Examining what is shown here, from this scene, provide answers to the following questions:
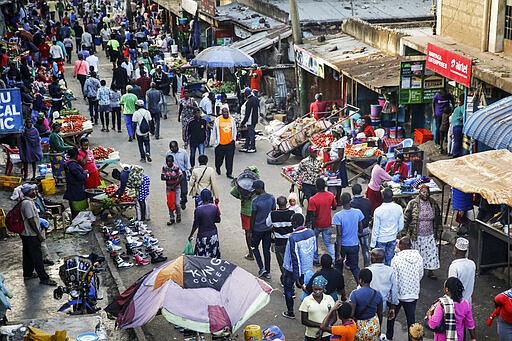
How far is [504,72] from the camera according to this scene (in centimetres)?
1705

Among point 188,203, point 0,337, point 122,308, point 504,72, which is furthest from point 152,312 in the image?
point 504,72

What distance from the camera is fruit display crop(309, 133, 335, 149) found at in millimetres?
19359

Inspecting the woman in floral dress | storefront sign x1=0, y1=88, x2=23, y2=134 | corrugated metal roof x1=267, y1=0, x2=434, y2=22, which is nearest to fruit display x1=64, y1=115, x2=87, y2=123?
storefront sign x1=0, y1=88, x2=23, y2=134

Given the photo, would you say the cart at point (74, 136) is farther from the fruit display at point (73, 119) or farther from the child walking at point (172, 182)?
the child walking at point (172, 182)

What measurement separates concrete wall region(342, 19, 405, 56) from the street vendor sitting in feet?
21.3

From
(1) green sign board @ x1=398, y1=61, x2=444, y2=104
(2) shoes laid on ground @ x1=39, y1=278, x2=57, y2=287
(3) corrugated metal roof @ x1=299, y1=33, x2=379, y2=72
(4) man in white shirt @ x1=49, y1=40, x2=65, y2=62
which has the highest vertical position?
(1) green sign board @ x1=398, y1=61, x2=444, y2=104

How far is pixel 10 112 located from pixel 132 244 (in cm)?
310

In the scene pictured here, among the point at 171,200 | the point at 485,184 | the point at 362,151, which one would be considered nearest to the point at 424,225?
the point at 485,184

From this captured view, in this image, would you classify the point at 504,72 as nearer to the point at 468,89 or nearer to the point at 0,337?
the point at 468,89

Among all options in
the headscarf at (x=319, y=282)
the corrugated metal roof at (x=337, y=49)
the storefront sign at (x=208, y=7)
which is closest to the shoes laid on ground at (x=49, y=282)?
the headscarf at (x=319, y=282)

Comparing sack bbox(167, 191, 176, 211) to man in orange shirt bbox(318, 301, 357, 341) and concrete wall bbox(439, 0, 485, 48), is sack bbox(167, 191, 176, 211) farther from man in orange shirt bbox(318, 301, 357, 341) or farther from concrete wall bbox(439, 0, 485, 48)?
concrete wall bbox(439, 0, 485, 48)

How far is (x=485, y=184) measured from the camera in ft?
42.0

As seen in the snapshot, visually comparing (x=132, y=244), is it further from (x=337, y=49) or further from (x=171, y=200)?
(x=337, y=49)

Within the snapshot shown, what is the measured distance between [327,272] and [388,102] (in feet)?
35.1
